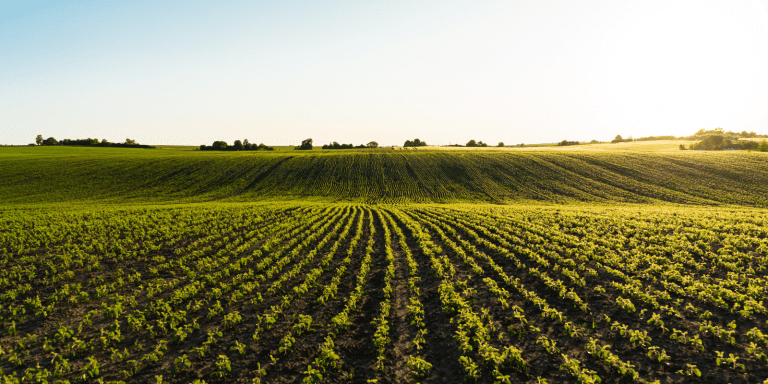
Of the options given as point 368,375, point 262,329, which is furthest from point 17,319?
point 368,375

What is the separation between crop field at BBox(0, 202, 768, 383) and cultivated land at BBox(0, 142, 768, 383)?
70 millimetres

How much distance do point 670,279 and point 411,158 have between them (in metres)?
68.7

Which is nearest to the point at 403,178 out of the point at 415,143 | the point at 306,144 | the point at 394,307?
the point at 394,307

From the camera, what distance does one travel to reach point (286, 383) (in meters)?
7.57

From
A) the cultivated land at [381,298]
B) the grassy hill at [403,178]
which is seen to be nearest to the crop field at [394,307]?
the cultivated land at [381,298]

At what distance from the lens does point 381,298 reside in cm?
1230

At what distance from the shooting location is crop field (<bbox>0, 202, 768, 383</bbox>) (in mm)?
7891

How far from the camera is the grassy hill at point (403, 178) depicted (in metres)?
50.2

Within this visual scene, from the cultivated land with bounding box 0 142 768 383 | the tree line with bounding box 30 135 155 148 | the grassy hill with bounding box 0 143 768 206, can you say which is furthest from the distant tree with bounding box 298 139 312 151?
the cultivated land with bounding box 0 142 768 383

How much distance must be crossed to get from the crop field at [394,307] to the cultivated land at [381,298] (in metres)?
0.07

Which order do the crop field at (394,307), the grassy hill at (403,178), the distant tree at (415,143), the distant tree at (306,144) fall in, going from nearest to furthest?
the crop field at (394,307)
the grassy hill at (403,178)
the distant tree at (306,144)
the distant tree at (415,143)

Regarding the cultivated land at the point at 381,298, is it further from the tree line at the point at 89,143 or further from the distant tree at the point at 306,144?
the tree line at the point at 89,143

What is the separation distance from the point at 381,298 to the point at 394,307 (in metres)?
0.96

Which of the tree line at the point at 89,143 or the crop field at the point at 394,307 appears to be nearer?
the crop field at the point at 394,307
